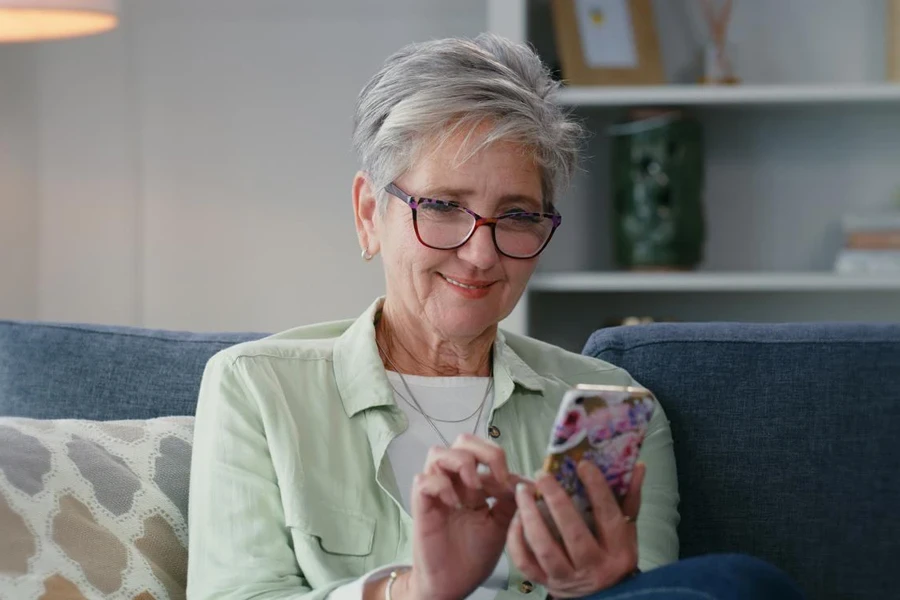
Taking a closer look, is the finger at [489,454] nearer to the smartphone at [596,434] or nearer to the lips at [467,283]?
the smartphone at [596,434]

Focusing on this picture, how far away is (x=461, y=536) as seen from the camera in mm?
1230

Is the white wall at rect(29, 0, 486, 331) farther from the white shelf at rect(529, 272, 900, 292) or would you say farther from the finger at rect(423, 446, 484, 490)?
the finger at rect(423, 446, 484, 490)

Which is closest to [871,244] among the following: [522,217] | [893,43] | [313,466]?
[893,43]

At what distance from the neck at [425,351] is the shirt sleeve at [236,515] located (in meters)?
0.24

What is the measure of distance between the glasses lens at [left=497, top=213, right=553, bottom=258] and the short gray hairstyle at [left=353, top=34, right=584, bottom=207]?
6 centimetres

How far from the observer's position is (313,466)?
1.47 metres

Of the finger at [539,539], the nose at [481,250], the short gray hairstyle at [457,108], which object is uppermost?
the short gray hairstyle at [457,108]

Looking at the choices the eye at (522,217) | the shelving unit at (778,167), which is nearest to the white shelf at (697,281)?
the shelving unit at (778,167)

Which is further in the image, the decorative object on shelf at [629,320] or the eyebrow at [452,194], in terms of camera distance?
the decorative object on shelf at [629,320]

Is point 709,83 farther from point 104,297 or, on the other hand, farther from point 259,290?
point 104,297

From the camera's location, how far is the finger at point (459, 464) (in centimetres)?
117

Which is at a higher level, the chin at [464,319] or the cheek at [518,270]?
the cheek at [518,270]

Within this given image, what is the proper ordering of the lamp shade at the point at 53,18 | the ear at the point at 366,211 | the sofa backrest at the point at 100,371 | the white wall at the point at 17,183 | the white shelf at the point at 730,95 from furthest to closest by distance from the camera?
the white wall at the point at 17,183, the white shelf at the point at 730,95, the lamp shade at the point at 53,18, the sofa backrest at the point at 100,371, the ear at the point at 366,211

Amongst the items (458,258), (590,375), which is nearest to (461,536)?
(458,258)
